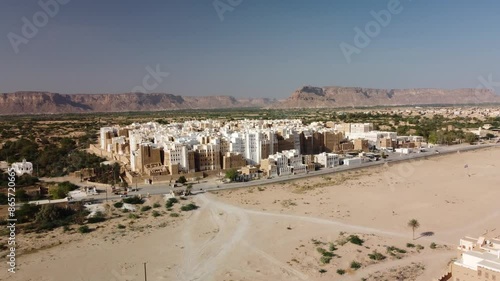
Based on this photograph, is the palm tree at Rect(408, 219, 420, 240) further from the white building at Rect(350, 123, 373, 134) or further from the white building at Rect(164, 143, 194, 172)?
the white building at Rect(350, 123, 373, 134)

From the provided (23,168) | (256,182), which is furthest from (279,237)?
(23,168)

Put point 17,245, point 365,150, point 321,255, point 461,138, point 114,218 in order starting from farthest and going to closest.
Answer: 1. point 461,138
2. point 365,150
3. point 114,218
4. point 17,245
5. point 321,255

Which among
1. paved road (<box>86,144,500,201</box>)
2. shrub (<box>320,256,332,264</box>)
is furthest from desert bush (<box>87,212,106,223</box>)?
shrub (<box>320,256,332,264</box>)

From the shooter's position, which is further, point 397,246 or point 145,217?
point 145,217

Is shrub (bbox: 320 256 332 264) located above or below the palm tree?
below

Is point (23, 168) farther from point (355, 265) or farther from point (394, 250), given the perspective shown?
point (394, 250)

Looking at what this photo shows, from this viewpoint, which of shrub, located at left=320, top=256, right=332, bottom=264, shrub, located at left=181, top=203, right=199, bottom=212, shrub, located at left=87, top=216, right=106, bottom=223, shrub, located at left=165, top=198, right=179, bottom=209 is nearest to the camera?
shrub, located at left=320, top=256, right=332, bottom=264

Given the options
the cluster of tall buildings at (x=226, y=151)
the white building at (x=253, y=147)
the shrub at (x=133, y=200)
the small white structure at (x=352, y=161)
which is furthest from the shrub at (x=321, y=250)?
the small white structure at (x=352, y=161)

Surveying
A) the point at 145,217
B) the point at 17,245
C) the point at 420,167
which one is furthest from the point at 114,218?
the point at 420,167

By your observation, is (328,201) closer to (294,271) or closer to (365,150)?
(294,271)
